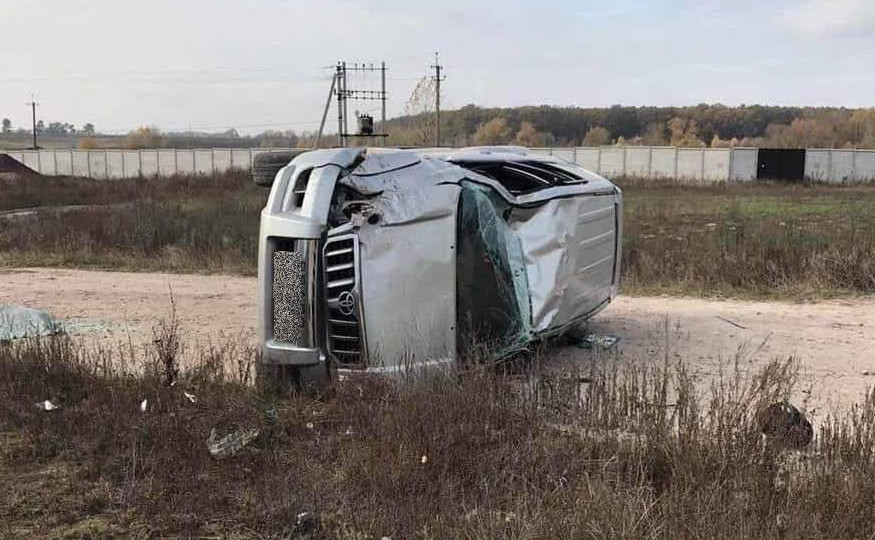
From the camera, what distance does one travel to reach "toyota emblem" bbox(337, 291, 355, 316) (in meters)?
4.96

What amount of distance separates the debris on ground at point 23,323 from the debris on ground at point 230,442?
3830 mm

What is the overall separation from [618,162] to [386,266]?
57.8 m

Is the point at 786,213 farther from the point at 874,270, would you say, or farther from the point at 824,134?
the point at 824,134

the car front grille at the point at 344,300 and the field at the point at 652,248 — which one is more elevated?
the car front grille at the point at 344,300

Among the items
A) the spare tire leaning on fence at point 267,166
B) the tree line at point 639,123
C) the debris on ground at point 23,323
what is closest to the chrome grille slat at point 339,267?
the spare tire leaning on fence at point 267,166

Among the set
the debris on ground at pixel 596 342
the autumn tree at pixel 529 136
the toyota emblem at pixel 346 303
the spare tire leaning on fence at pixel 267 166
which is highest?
the autumn tree at pixel 529 136

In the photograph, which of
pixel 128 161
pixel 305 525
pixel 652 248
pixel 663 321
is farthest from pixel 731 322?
pixel 128 161

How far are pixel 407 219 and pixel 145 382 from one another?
6.76ft

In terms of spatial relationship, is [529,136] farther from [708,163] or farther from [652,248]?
[652,248]

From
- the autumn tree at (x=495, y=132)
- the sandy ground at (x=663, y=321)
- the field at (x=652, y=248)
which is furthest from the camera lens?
the autumn tree at (x=495, y=132)

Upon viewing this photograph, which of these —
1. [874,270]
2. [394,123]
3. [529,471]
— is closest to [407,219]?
[529,471]

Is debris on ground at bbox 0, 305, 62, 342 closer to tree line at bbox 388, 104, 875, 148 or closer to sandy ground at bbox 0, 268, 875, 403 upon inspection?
sandy ground at bbox 0, 268, 875, 403

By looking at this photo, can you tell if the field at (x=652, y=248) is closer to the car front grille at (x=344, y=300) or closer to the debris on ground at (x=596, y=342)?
the debris on ground at (x=596, y=342)

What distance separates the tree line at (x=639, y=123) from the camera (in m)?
98.2
